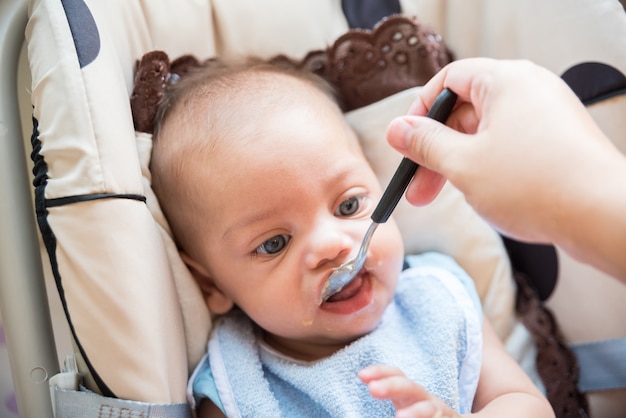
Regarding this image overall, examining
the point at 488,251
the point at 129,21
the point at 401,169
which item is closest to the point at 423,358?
the point at 488,251

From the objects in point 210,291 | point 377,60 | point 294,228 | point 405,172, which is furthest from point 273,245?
point 377,60

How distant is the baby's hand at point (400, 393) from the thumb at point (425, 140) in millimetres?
240

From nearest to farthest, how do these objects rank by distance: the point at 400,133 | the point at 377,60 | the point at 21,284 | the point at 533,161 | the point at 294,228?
the point at 533,161 → the point at 400,133 → the point at 21,284 → the point at 294,228 → the point at 377,60

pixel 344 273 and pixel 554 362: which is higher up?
pixel 344 273

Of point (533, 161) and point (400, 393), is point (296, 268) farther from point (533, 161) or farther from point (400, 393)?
point (533, 161)

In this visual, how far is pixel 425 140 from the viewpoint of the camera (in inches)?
28.4

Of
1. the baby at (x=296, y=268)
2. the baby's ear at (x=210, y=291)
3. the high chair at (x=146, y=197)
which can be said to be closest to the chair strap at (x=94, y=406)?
the high chair at (x=146, y=197)

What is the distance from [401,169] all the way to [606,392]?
0.57 m

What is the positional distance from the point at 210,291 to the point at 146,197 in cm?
21

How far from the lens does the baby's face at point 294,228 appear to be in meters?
0.96

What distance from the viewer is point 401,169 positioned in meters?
0.80

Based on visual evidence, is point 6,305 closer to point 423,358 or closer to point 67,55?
point 67,55

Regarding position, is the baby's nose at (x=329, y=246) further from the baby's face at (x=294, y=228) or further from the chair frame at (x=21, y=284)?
the chair frame at (x=21, y=284)

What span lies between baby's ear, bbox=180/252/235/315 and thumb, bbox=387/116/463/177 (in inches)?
17.9
